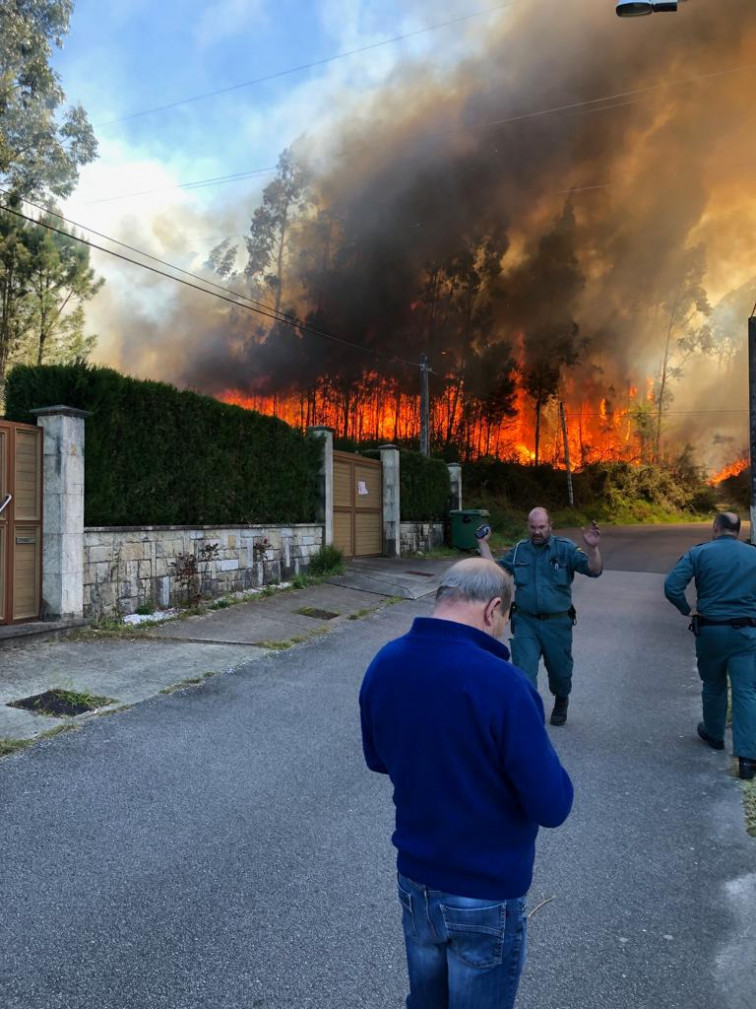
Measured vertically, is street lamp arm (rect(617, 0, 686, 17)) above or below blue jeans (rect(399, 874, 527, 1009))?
above

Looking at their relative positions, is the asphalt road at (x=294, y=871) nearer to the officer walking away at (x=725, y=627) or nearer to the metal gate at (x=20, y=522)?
the officer walking away at (x=725, y=627)

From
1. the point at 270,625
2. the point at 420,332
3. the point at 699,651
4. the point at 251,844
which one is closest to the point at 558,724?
the point at 699,651

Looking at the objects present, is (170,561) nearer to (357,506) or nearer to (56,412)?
(56,412)

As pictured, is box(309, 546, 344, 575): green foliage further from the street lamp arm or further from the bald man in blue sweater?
the bald man in blue sweater

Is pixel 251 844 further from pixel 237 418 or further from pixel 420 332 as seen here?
pixel 420 332

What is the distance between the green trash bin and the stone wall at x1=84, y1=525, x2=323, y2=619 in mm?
8002

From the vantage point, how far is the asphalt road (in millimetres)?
2504

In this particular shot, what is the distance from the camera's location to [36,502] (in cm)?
786

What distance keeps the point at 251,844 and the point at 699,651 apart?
3.37m

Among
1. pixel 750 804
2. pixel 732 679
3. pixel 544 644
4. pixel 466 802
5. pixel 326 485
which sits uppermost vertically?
pixel 326 485

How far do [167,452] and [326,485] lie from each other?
4.67m

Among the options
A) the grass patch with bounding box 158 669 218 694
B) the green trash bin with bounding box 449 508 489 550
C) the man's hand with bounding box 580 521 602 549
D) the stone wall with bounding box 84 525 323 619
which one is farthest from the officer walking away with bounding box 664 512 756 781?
the green trash bin with bounding box 449 508 489 550

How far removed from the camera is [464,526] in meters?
20.1

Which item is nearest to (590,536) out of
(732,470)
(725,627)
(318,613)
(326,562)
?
(725,627)
